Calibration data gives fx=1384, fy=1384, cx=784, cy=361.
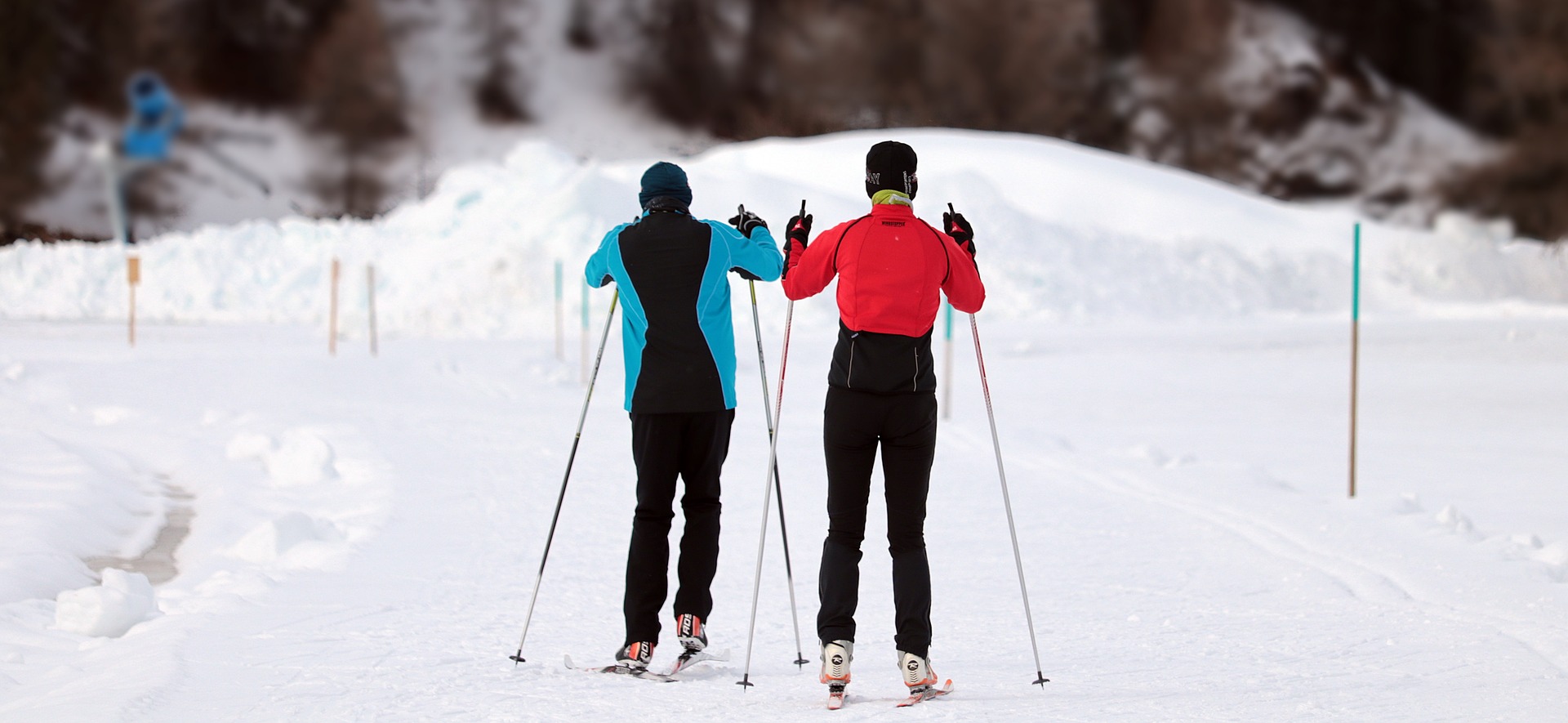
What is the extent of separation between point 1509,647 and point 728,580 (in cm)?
338

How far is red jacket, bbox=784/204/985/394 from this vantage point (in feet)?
14.0

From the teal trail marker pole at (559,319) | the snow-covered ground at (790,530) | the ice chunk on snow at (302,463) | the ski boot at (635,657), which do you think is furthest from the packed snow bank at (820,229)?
the ski boot at (635,657)

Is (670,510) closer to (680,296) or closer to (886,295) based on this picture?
(680,296)

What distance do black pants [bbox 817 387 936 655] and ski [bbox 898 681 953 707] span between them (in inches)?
4.9

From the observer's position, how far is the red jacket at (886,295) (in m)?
4.28

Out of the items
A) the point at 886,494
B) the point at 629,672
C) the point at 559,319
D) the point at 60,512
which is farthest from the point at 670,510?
the point at 559,319

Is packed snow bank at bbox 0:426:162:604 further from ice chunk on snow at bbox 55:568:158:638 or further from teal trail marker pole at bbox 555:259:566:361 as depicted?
teal trail marker pole at bbox 555:259:566:361

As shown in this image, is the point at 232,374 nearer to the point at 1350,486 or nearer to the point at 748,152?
the point at 1350,486

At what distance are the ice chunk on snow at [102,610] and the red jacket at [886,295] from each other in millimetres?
3021

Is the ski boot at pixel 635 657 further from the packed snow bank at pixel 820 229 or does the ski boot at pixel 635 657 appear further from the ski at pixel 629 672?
the packed snow bank at pixel 820 229

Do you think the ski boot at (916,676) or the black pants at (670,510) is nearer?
the ski boot at (916,676)

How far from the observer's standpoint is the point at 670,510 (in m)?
4.87

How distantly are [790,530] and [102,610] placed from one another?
3.78 m

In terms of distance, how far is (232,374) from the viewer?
15484 mm
